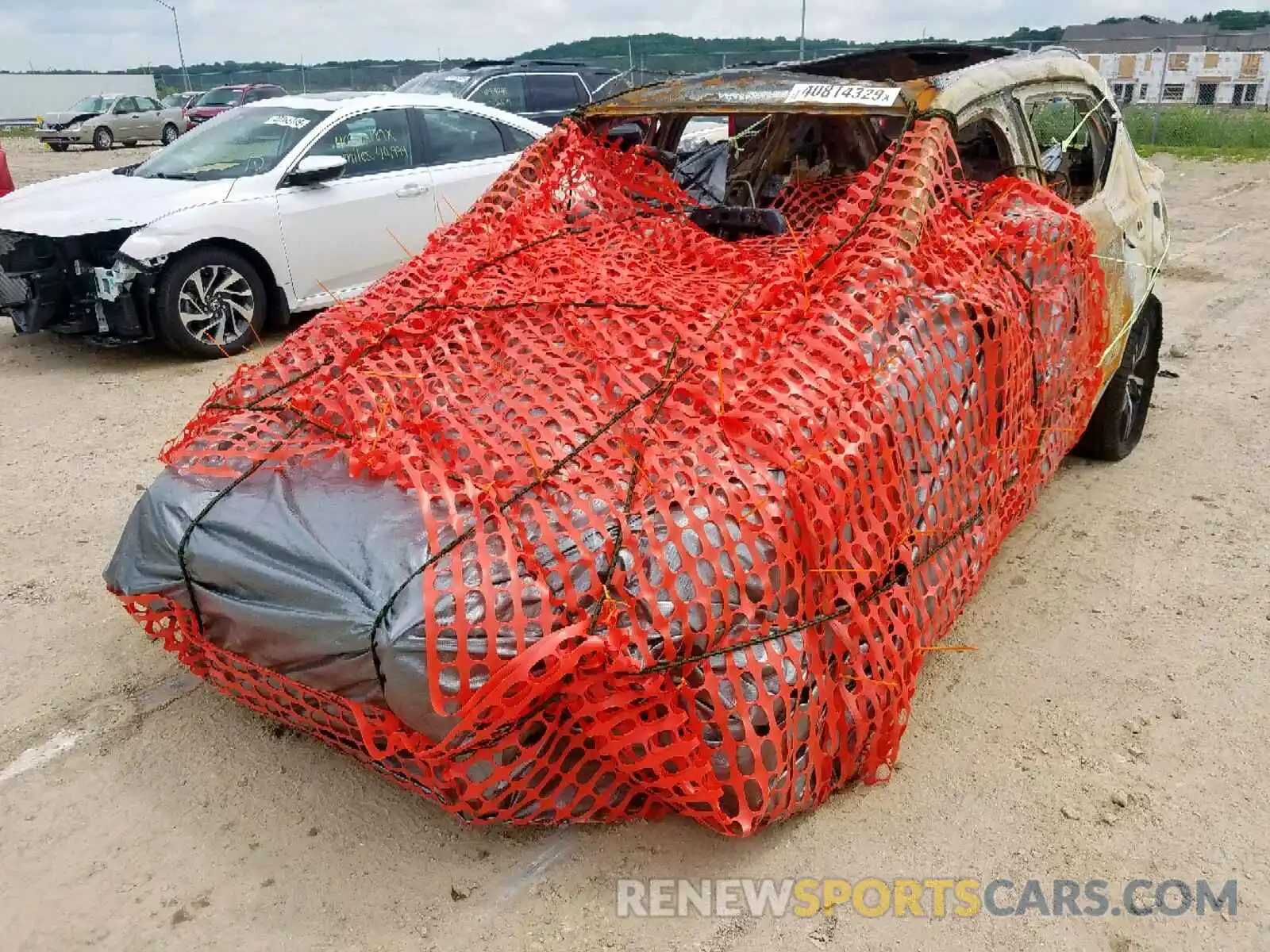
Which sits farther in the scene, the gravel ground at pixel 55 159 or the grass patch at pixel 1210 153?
the gravel ground at pixel 55 159

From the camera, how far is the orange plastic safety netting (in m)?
2.28

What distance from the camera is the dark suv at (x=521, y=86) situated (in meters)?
10.9

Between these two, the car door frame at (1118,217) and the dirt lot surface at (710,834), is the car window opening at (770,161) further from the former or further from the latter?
the dirt lot surface at (710,834)

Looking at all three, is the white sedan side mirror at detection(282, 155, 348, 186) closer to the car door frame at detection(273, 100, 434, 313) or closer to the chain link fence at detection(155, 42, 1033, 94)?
the car door frame at detection(273, 100, 434, 313)

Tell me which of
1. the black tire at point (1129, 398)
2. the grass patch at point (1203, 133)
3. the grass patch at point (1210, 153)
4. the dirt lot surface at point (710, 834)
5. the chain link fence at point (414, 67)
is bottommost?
the dirt lot surface at point (710, 834)

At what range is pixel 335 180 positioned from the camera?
724cm

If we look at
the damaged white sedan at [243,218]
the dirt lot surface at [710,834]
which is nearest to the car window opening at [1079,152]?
the dirt lot surface at [710,834]

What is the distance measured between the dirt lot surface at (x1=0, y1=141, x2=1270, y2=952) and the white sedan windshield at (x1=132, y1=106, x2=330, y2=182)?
12.3 feet

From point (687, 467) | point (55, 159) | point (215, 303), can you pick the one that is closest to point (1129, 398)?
point (687, 467)

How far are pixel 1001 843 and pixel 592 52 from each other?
93.2 feet

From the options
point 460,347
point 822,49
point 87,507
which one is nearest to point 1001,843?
point 460,347

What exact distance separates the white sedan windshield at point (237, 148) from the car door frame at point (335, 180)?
0.08 meters

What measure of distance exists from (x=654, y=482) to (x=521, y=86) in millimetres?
10073

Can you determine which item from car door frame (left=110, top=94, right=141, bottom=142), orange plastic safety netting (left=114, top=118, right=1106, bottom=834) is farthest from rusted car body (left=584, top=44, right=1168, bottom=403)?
car door frame (left=110, top=94, right=141, bottom=142)
